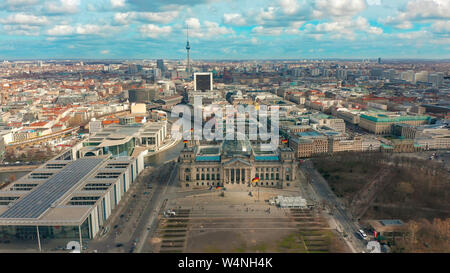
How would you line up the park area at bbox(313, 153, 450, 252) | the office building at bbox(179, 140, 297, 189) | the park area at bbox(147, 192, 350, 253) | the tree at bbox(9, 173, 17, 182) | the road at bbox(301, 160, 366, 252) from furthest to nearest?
the tree at bbox(9, 173, 17, 182) → the office building at bbox(179, 140, 297, 189) → the road at bbox(301, 160, 366, 252) → the park area at bbox(313, 153, 450, 252) → the park area at bbox(147, 192, 350, 253)

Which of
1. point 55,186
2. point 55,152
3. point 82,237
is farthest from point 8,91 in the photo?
point 82,237

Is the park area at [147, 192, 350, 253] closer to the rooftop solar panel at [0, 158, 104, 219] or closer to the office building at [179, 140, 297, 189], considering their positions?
the office building at [179, 140, 297, 189]

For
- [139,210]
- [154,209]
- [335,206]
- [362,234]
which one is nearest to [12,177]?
[139,210]

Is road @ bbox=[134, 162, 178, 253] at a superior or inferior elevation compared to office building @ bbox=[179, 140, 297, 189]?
inferior

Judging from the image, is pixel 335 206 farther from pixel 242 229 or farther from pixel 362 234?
pixel 242 229

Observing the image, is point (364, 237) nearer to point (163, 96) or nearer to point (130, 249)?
point (130, 249)

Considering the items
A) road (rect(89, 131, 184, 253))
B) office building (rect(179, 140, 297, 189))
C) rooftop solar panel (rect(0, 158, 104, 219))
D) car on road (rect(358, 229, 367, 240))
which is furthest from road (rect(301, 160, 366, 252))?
rooftop solar panel (rect(0, 158, 104, 219))
